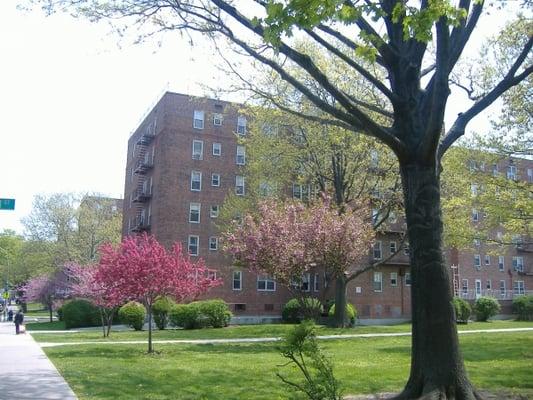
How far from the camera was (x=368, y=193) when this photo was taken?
29062 mm

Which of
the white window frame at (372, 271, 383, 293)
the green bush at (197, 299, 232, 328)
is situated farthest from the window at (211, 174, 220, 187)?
the white window frame at (372, 271, 383, 293)

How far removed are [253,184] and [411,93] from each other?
22.1 meters

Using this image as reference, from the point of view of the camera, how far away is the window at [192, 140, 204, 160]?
43344 millimetres

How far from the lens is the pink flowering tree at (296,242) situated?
66.0 feet

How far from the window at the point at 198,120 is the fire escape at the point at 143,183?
4.05 metres

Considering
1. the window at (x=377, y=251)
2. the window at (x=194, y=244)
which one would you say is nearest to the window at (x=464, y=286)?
the window at (x=377, y=251)

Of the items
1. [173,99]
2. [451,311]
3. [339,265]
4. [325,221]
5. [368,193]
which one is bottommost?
[451,311]

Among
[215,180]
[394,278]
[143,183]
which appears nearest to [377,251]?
[394,278]

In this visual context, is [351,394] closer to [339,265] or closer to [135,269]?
[135,269]

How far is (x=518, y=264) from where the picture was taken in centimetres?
5641

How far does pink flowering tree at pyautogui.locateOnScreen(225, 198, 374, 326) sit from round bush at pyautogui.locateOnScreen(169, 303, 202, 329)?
38.5ft

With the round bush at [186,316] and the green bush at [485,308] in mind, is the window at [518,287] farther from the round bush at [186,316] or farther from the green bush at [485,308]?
the round bush at [186,316]

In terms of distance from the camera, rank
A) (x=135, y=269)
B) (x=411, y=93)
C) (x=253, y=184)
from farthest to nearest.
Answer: (x=253, y=184), (x=135, y=269), (x=411, y=93)

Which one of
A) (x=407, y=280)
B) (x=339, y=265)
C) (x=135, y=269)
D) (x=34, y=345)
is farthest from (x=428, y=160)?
(x=407, y=280)
